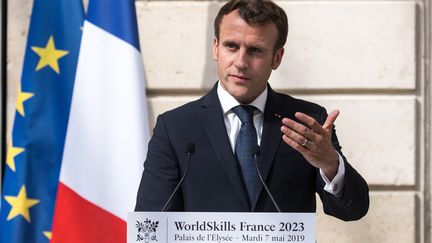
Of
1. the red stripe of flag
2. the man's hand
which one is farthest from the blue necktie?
the red stripe of flag

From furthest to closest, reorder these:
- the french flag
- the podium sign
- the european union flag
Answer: the european union flag, the french flag, the podium sign

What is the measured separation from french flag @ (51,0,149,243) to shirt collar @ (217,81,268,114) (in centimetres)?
135

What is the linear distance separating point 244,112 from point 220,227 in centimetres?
53

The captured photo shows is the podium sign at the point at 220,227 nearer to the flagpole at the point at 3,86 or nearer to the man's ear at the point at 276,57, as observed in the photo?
the man's ear at the point at 276,57

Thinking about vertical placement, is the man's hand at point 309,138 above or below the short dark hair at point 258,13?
below

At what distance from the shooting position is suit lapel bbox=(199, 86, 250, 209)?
2604 millimetres

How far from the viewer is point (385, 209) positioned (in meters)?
4.53

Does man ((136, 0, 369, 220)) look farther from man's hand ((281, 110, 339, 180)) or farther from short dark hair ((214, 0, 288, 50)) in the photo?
man's hand ((281, 110, 339, 180))

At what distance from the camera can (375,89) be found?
14.9 feet

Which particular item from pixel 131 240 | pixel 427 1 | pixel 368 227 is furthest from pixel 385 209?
pixel 131 240

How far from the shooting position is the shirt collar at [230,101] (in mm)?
2754

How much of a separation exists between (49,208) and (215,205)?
6.15 ft

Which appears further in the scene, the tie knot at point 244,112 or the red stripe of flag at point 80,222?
the red stripe of flag at point 80,222

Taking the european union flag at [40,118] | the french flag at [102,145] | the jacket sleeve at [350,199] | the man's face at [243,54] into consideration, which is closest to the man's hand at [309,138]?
the jacket sleeve at [350,199]
